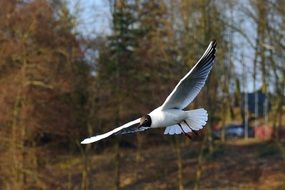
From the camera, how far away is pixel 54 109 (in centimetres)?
2769

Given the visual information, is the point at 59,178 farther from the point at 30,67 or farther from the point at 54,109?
the point at 30,67

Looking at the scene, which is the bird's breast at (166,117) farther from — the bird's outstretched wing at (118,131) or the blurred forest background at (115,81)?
the blurred forest background at (115,81)

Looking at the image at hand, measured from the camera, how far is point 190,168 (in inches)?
1394

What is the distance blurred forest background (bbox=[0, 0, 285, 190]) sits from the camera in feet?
85.0

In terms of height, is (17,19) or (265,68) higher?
(17,19)

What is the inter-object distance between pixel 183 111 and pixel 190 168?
27930 mm

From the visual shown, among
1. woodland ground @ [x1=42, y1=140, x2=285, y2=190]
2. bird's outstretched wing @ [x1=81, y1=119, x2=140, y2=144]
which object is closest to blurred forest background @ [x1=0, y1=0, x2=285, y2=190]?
woodland ground @ [x1=42, y1=140, x2=285, y2=190]

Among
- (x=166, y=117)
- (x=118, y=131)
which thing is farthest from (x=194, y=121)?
(x=118, y=131)

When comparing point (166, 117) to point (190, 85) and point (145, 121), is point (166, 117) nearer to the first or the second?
point (145, 121)

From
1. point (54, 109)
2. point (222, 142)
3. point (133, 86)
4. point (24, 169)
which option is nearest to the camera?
point (24, 169)

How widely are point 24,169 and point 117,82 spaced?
5.96 meters

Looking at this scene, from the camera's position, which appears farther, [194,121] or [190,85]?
[190,85]

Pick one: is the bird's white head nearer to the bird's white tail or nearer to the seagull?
the seagull

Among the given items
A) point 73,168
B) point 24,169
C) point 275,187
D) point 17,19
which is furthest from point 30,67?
point 275,187
